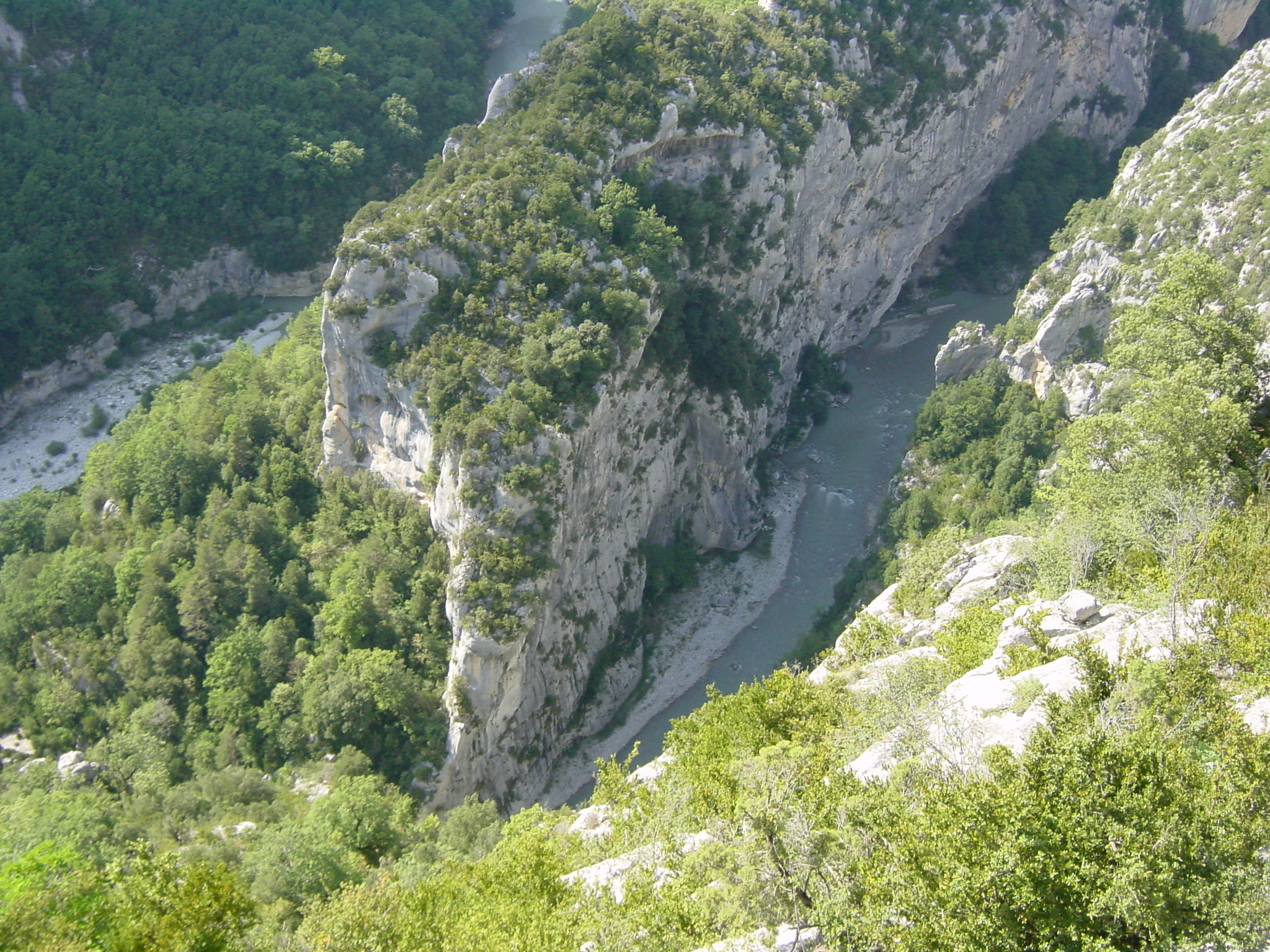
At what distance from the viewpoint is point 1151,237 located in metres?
49.8

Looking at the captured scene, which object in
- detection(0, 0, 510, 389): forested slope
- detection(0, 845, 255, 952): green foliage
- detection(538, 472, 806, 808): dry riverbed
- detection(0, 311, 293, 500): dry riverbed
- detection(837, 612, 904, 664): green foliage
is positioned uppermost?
detection(0, 0, 510, 389): forested slope

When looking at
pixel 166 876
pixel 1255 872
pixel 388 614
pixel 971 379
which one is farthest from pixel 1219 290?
pixel 166 876

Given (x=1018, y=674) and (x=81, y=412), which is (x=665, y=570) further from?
(x=81, y=412)

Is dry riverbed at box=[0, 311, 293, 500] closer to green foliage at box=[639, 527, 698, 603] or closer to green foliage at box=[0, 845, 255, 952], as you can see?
green foliage at box=[639, 527, 698, 603]

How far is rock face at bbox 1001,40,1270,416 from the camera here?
152 feet

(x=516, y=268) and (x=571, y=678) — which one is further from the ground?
(x=516, y=268)

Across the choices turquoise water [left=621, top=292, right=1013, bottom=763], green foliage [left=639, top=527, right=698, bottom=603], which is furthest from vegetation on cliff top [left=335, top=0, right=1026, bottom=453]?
green foliage [left=639, top=527, right=698, bottom=603]

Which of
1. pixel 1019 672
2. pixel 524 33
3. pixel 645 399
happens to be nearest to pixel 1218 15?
pixel 524 33

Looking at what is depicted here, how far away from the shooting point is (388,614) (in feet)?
131

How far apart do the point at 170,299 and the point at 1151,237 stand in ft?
208

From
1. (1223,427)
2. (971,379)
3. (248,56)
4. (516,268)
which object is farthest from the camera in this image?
(248,56)

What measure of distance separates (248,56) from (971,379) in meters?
60.6

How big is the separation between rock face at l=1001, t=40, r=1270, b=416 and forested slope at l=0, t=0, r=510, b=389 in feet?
164

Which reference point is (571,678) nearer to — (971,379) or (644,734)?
(644,734)
